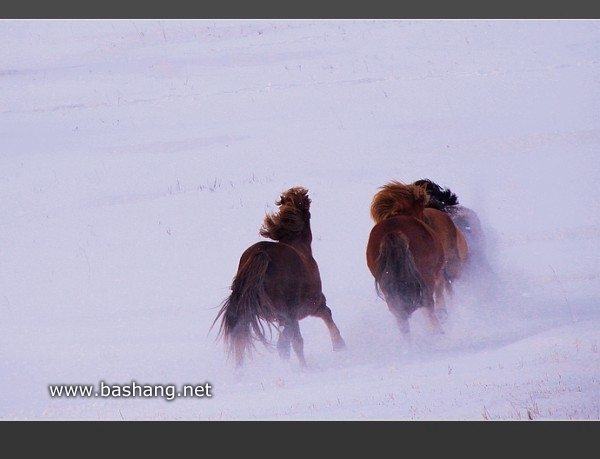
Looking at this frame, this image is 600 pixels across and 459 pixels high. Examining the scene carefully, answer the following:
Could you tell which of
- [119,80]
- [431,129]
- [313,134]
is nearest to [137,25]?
[119,80]

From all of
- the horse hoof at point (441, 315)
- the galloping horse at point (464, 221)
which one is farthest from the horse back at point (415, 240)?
the galloping horse at point (464, 221)

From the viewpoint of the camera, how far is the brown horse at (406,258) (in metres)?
5.23

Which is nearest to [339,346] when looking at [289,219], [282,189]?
[289,219]

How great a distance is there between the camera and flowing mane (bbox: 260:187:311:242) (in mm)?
5285

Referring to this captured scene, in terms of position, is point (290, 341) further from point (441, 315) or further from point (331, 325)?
point (441, 315)

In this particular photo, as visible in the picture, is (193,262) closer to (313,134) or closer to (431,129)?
(313,134)

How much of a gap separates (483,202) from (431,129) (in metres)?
0.61

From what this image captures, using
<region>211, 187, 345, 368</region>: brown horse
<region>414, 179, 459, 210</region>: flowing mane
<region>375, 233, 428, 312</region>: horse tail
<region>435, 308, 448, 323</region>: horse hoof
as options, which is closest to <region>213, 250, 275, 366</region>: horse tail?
<region>211, 187, 345, 368</region>: brown horse

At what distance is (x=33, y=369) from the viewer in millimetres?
5469

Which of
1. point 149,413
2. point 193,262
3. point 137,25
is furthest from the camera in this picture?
point 137,25

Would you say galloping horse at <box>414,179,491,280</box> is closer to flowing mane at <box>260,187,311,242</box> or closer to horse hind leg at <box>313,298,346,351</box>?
flowing mane at <box>260,187,311,242</box>

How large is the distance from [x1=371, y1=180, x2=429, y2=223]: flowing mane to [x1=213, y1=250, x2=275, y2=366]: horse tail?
0.91 meters

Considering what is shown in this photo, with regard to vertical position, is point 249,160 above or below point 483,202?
above

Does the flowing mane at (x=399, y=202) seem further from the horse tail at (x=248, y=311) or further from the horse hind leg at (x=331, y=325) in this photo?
the horse tail at (x=248, y=311)
